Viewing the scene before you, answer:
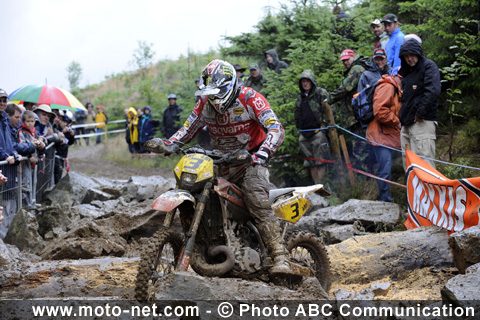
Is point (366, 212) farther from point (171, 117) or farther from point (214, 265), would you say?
point (171, 117)

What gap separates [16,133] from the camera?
381 inches

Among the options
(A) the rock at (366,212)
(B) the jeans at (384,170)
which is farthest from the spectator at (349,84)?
(A) the rock at (366,212)

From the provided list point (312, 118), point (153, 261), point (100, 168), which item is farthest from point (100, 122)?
point (153, 261)

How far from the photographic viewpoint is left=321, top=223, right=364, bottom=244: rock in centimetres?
815

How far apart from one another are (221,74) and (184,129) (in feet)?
2.81

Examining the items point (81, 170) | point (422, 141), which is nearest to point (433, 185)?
point (422, 141)

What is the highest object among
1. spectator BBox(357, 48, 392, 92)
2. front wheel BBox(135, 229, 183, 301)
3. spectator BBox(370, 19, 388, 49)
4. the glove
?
spectator BBox(370, 19, 388, 49)

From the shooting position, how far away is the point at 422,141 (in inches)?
333

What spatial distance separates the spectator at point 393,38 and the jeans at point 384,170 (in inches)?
72.0

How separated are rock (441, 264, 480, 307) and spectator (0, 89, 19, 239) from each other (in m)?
6.75

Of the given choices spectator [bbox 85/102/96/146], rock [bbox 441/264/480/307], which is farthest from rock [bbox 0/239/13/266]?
spectator [bbox 85/102/96/146]

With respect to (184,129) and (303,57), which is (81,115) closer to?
(303,57)

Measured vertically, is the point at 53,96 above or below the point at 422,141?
above

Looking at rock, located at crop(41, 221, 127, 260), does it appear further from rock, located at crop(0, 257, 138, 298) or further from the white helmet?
the white helmet
